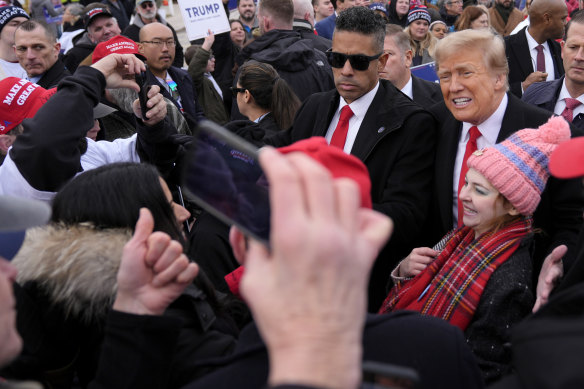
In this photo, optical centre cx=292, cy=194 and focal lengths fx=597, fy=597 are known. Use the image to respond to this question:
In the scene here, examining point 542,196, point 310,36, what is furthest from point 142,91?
point 310,36

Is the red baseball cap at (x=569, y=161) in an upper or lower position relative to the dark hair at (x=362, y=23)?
lower

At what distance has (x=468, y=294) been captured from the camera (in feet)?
7.50

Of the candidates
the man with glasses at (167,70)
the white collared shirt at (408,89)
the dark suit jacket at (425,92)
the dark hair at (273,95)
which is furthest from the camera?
the man with glasses at (167,70)

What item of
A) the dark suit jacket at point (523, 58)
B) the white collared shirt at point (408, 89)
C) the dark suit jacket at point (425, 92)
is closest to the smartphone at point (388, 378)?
the dark suit jacket at point (425, 92)

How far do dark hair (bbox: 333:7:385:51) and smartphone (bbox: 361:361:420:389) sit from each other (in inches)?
99.5

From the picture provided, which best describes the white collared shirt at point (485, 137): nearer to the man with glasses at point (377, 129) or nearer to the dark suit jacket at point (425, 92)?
the man with glasses at point (377, 129)

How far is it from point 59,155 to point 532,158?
1.95 meters

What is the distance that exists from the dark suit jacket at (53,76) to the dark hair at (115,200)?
3.37m

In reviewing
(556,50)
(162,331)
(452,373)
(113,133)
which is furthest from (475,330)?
(556,50)

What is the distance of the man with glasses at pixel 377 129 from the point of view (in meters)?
2.86

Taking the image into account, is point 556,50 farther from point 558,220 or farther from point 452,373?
point 452,373

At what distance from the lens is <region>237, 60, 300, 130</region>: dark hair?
4.19 meters

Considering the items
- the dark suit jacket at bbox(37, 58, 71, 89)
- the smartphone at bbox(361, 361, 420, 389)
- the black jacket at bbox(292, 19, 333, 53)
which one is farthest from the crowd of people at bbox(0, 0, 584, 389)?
the black jacket at bbox(292, 19, 333, 53)

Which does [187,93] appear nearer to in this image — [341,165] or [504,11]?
[341,165]
